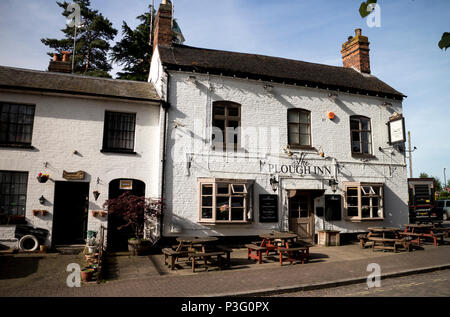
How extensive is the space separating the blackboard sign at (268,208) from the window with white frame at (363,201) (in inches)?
135

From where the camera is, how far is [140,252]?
35.0ft

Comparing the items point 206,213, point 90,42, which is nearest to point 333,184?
point 206,213

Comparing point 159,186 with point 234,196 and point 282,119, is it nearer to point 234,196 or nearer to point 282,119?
point 234,196

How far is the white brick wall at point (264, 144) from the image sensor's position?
39.0ft

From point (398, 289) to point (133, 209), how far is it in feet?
25.8

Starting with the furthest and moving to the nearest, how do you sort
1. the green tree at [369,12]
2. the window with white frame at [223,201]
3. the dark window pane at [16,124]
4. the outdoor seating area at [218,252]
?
the window with white frame at [223,201]
the dark window pane at [16,124]
the outdoor seating area at [218,252]
the green tree at [369,12]

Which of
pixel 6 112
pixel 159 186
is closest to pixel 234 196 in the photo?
pixel 159 186

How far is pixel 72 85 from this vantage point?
1199 centimetres

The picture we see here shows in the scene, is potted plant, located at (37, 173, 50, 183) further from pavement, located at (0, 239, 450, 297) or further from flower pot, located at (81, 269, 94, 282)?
flower pot, located at (81, 269, 94, 282)

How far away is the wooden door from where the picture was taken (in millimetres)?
13203

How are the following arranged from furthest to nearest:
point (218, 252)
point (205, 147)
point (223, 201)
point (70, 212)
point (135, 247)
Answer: point (205, 147) → point (223, 201) → point (70, 212) → point (135, 247) → point (218, 252)

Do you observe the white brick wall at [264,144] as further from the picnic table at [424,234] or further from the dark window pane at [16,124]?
the dark window pane at [16,124]

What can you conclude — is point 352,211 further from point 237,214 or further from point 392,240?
point 237,214

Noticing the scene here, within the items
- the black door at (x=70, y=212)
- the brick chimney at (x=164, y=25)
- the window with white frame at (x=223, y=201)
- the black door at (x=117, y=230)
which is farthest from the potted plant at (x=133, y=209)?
the brick chimney at (x=164, y=25)
